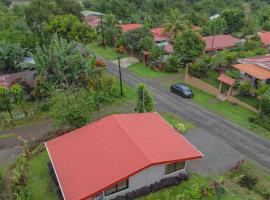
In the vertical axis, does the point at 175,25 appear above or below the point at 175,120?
above

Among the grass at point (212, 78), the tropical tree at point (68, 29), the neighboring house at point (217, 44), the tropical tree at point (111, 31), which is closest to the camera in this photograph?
the grass at point (212, 78)

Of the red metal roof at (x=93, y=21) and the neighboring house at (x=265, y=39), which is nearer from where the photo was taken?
the neighboring house at (x=265, y=39)

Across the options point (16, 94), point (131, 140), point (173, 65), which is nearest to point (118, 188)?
point (131, 140)

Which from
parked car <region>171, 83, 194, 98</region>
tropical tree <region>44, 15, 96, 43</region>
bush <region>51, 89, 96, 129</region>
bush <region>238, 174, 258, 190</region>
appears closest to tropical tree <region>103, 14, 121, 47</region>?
tropical tree <region>44, 15, 96, 43</region>

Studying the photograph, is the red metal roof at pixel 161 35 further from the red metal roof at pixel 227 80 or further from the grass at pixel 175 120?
the grass at pixel 175 120

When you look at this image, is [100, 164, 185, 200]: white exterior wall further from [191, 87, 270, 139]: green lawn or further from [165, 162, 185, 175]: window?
[191, 87, 270, 139]: green lawn

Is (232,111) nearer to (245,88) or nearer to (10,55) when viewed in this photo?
(245,88)

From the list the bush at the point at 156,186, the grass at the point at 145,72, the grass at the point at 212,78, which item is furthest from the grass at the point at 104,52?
the bush at the point at 156,186
